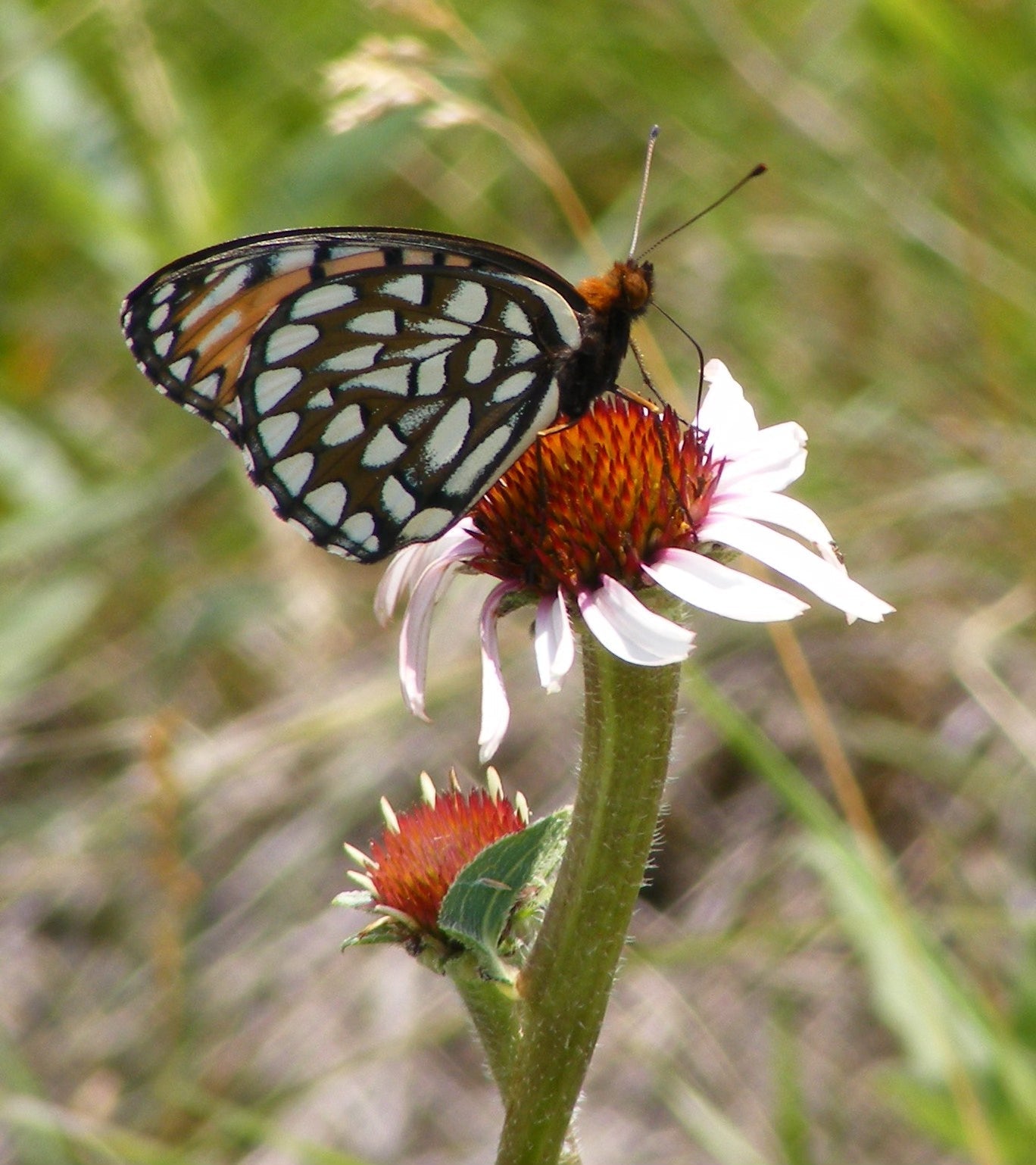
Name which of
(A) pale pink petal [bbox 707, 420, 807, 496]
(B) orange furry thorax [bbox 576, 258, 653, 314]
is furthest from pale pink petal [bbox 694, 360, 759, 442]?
(B) orange furry thorax [bbox 576, 258, 653, 314]

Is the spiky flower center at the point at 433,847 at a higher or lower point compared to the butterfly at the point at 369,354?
lower

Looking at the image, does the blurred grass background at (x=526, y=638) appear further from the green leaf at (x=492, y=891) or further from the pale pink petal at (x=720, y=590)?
the green leaf at (x=492, y=891)

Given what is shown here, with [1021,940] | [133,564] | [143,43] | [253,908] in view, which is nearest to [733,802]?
[1021,940]

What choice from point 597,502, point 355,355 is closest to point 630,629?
point 597,502

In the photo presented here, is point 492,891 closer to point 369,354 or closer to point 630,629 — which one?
point 630,629

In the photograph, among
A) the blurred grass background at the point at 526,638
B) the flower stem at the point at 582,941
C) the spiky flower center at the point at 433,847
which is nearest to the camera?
the flower stem at the point at 582,941

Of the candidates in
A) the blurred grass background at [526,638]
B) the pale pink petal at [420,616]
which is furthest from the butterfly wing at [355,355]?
the blurred grass background at [526,638]

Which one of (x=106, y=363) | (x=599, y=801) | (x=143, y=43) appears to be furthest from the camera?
(x=106, y=363)

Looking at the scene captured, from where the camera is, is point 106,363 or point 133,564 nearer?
point 133,564

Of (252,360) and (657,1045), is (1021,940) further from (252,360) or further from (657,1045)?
(252,360)
